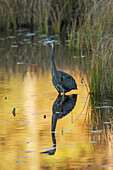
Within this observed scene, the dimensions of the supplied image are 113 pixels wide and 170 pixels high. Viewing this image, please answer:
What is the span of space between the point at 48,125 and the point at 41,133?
0.46 metres

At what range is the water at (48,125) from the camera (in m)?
6.17

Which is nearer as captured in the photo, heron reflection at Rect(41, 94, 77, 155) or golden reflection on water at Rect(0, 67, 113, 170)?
golden reflection on water at Rect(0, 67, 113, 170)

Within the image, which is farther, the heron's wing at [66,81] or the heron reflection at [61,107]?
the heron's wing at [66,81]

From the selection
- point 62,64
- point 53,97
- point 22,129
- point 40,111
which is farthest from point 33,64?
point 22,129

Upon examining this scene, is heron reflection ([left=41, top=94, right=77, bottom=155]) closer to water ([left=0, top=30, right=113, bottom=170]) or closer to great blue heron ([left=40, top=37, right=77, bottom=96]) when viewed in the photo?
water ([left=0, top=30, right=113, bottom=170])

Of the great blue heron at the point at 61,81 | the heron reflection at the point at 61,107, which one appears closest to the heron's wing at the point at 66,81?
the great blue heron at the point at 61,81

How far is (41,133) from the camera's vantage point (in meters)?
7.36

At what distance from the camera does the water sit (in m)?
6.17

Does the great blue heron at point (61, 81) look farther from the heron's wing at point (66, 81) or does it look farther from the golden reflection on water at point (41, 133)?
the golden reflection on water at point (41, 133)

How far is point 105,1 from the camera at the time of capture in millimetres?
13203

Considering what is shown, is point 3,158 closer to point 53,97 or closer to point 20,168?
point 20,168

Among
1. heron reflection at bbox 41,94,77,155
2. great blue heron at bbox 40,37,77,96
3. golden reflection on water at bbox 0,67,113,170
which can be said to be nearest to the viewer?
golden reflection on water at bbox 0,67,113,170

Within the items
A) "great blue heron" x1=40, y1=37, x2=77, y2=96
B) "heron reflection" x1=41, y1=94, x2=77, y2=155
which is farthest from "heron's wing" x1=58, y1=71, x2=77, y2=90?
"heron reflection" x1=41, y1=94, x2=77, y2=155

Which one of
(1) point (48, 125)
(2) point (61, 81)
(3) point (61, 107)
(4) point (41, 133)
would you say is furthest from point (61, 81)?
(4) point (41, 133)
